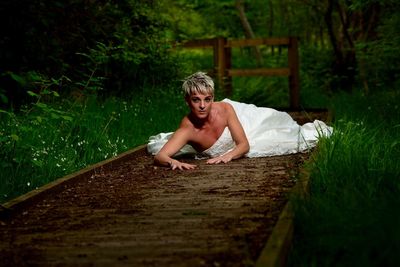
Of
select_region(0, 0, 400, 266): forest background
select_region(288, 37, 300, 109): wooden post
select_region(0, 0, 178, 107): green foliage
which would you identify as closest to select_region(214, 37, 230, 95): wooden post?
select_region(0, 0, 400, 266): forest background

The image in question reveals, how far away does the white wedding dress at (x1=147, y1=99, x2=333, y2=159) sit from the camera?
7.32 meters

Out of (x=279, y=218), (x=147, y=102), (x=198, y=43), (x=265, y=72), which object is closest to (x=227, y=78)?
(x=265, y=72)

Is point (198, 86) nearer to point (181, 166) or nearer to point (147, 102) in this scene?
point (181, 166)

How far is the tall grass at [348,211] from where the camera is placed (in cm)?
300

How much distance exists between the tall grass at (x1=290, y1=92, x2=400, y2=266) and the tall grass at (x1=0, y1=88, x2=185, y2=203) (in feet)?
8.98

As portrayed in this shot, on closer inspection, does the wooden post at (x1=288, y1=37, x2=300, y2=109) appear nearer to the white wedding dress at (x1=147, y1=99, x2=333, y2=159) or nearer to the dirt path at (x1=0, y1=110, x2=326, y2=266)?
the white wedding dress at (x1=147, y1=99, x2=333, y2=159)

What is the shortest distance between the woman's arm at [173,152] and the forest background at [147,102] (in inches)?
37.8

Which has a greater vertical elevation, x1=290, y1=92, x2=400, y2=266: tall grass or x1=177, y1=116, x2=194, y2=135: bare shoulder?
x1=177, y1=116, x2=194, y2=135: bare shoulder

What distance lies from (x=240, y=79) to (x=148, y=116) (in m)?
8.29

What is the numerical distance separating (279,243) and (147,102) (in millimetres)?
8050

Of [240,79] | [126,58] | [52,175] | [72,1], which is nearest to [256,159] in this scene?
[52,175]

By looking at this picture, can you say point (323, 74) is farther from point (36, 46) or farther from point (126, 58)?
point (36, 46)

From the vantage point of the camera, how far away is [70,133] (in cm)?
714

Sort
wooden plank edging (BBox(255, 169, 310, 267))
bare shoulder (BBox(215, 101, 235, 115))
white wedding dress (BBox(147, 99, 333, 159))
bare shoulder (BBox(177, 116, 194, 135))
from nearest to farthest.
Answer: wooden plank edging (BBox(255, 169, 310, 267)) → bare shoulder (BBox(177, 116, 194, 135)) → bare shoulder (BBox(215, 101, 235, 115)) → white wedding dress (BBox(147, 99, 333, 159))
